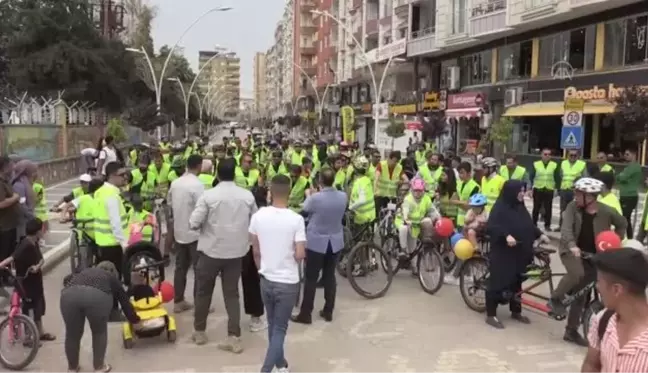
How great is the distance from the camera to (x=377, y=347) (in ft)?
23.1

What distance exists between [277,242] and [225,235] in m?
0.95

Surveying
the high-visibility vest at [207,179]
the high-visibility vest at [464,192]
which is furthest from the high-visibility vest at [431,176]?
the high-visibility vest at [207,179]

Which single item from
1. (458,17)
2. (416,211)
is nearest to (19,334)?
(416,211)

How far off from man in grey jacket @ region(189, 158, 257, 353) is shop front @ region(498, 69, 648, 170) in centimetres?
1924

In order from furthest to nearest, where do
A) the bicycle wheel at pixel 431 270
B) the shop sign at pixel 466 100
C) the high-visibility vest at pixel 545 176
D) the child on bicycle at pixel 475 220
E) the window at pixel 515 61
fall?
the shop sign at pixel 466 100 < the window at pixel 515 61 < the high-visibility vest at pixel 545 176 < the bicycle wheel at pixel 431 270 < the child on bicycle at pixel 475 220

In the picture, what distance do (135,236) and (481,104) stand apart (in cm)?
3171

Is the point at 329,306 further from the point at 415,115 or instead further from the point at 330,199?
the point at 415,115

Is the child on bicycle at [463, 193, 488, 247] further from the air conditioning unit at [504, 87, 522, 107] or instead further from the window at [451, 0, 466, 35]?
the window at [451, 0, 466, 35]

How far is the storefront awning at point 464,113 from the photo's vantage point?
3803 cm

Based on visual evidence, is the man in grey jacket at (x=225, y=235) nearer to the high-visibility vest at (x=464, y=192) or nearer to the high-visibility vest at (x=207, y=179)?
the high-visibility vest at (x=207, y=179)

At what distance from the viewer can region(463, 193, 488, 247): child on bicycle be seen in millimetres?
8648

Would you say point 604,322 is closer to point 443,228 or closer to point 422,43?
point 443,228

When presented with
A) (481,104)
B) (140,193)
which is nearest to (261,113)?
(481,104)

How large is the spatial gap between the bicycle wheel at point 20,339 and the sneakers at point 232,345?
5.63ft
